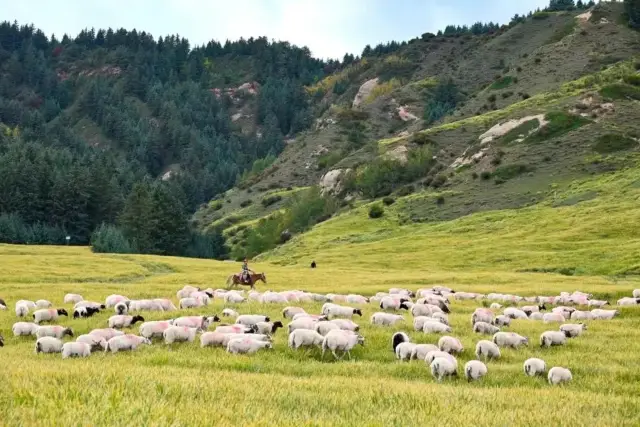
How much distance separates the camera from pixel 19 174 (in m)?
116

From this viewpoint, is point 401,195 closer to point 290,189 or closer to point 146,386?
point 290,189

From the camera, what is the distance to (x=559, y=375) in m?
12.5

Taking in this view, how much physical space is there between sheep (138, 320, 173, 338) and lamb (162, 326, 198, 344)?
68cm

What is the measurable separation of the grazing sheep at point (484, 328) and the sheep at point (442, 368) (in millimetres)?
6465

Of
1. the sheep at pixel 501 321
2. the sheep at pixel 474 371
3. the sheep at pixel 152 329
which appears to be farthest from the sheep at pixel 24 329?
the sheep at pixel 501 321

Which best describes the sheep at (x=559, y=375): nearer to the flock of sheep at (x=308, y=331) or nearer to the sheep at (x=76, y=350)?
the flock of sheep at (x=308, y=331)

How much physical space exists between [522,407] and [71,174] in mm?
120548

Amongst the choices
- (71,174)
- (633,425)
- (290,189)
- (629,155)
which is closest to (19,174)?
(71,174)

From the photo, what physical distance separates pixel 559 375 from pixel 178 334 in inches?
363

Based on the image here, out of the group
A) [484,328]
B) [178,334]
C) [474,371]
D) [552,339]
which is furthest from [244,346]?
[552,339]

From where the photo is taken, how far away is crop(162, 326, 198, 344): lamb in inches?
607

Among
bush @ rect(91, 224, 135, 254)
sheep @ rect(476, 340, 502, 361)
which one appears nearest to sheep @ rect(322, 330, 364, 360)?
sheep @ rect(476, 340, 502, 361)

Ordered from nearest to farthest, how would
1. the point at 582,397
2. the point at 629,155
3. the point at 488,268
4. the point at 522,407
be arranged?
the point at 522,407 < the point at 582,397 < the point at 488,268 < the point at 629,155

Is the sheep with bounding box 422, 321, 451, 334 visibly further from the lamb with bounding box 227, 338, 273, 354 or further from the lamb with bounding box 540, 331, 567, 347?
the lamb with bounding box 227, 338, 273, 354
